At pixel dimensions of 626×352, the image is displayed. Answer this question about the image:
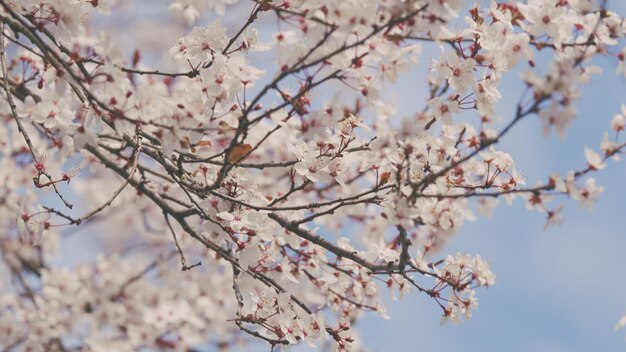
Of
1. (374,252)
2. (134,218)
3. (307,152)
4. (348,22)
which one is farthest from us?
(134,218)

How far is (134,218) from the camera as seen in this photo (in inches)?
421

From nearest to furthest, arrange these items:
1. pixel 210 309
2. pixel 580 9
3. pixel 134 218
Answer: pixel 580 9, pixel 210 309, pixel 134 218

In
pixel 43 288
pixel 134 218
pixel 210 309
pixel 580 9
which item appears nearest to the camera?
pixel 580 9

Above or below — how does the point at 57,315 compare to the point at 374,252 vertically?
above

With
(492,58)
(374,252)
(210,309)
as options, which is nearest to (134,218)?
(210,309)

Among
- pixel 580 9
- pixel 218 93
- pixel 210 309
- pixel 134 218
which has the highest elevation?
pixel 134 218

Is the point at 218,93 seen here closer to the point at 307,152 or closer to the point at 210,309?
the point at 307,152

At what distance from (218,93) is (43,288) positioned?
15.8ft

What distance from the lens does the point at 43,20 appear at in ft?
9.66

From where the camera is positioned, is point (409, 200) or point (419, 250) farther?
point (419, 250)

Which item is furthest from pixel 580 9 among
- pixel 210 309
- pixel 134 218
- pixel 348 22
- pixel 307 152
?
pixel 134 218

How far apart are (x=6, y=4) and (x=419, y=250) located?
2.13m

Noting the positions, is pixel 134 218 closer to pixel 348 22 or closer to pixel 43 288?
pixel 43 288

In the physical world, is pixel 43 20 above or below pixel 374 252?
above
